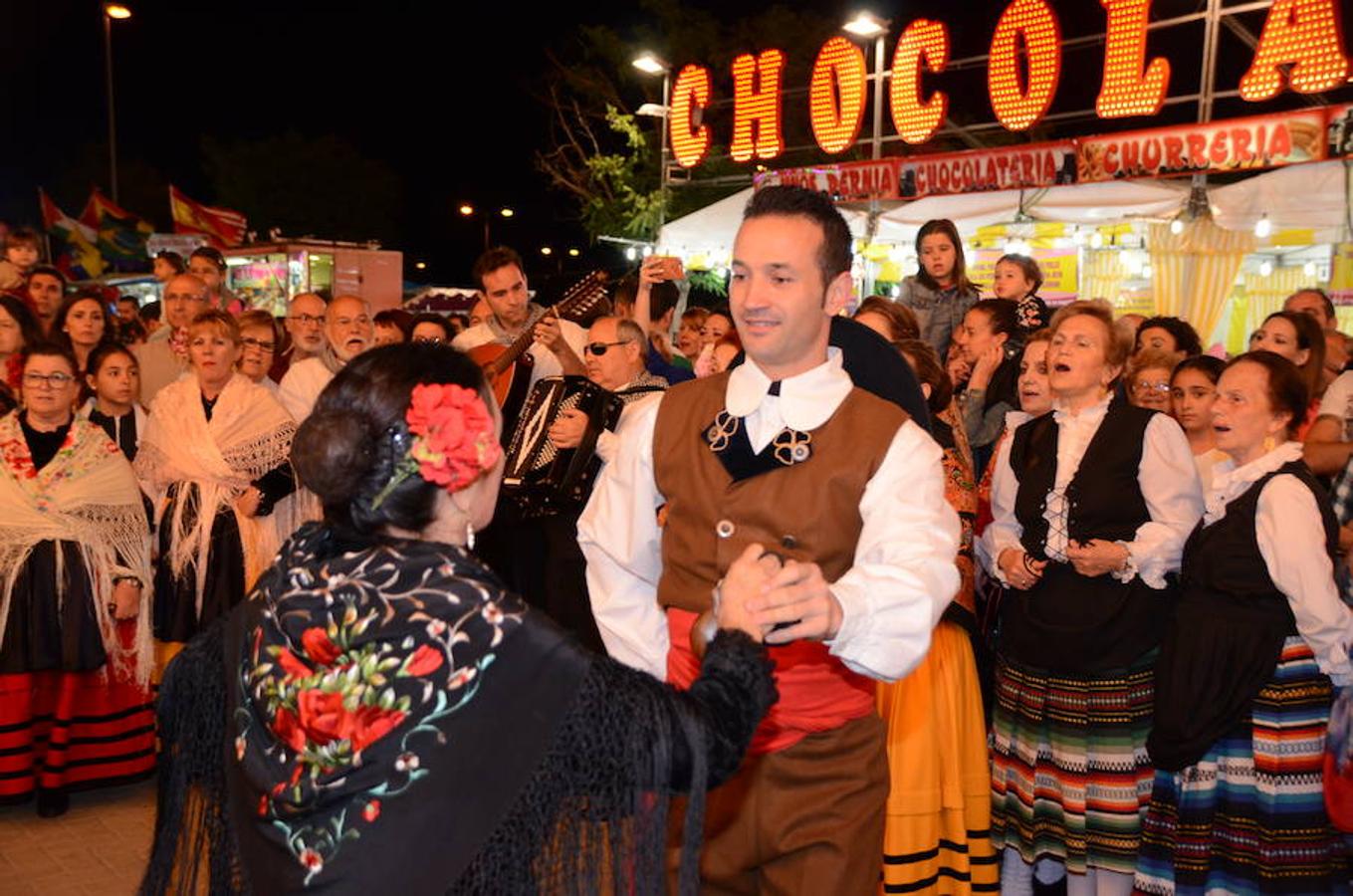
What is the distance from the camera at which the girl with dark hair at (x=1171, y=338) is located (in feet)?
18.1

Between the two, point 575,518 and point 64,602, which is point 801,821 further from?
point 64,602

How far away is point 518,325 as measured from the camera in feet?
20.0

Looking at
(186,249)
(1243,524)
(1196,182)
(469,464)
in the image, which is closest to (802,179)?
(1196,182)

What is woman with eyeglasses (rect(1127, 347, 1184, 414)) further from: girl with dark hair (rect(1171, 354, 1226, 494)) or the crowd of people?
girl with dark hair (rect(1171, 354, 1226, 494))

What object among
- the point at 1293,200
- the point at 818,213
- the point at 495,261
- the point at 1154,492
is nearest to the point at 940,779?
the point at 1154,492

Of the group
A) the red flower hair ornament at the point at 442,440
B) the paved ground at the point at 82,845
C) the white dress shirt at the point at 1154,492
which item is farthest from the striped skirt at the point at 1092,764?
the paved ground at the point at 82,845

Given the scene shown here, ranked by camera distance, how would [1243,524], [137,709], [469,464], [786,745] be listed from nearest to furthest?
[469,464] → [786,745] → [1243,524] → [137,709]

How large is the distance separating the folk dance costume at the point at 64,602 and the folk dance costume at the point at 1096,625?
3813mm

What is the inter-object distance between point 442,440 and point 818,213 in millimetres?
1125

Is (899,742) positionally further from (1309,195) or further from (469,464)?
(1309,195)

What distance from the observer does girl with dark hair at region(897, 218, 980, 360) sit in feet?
19.7

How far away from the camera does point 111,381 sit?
555 centimetres

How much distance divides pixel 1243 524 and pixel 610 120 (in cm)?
1912

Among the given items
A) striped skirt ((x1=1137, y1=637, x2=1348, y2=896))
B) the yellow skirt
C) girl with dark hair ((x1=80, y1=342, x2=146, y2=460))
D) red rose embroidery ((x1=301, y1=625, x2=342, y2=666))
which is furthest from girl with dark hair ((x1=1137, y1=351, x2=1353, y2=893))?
girl with dark hair ((x1=80, y1=342, x2=146, y2=460))
